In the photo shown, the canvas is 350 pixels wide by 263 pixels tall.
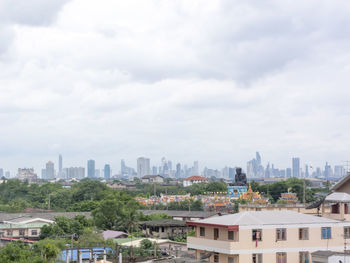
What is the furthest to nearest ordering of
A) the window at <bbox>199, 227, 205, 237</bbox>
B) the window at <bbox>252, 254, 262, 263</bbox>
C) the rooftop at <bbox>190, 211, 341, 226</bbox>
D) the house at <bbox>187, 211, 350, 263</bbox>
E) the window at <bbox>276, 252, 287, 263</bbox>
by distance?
1. the window at <bbox>199, 227, 205, 237</bbox>
2. the window at <bbox>276, 252, 287, 263</bbox>
3. the rooftop at <bbox>190, 211, 341, 226</bbox>
4. the window at <bbox>252, 254, 262, 263</bbox>
5. the house at <bbox>187, 211, 350, 263</bbox>

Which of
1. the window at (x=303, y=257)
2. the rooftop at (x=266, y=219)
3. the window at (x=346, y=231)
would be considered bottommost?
the window at (x=303, y=257)

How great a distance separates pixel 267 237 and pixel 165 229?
26.8m

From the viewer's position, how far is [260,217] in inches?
1042

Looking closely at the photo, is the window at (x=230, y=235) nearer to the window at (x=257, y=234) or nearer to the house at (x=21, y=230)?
the window at (x=257, y=234)

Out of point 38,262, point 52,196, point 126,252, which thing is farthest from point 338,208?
point 52,196

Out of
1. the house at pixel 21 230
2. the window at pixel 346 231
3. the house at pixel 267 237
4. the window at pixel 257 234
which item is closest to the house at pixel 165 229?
the house at pixel 21 230

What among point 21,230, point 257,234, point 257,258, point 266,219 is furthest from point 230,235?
point 21,230

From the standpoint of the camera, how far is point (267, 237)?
25.7 m

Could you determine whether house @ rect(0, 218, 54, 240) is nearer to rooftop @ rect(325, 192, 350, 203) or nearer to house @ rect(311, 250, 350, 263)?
rooftop @ rect(325, 192, 350, 203)

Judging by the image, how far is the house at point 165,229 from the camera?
51156 mm

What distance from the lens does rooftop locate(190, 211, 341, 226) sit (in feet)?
84.2

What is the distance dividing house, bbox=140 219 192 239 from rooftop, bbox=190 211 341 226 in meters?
23.8

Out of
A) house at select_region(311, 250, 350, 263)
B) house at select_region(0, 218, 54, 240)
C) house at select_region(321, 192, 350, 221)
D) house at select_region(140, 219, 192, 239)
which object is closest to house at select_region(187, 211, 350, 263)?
house at select_region(321, 192, 350, 221)

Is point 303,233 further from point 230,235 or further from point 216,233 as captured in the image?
point 216,233
